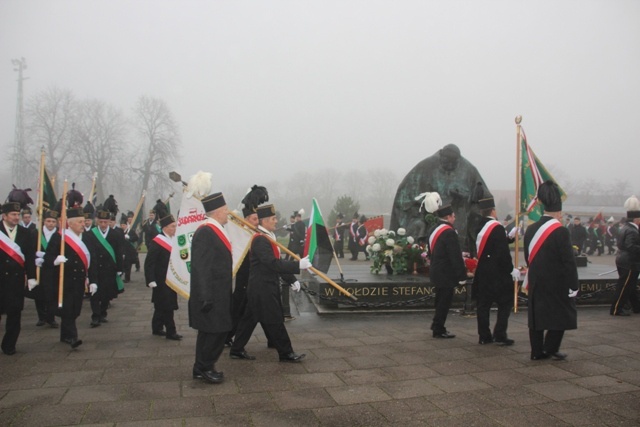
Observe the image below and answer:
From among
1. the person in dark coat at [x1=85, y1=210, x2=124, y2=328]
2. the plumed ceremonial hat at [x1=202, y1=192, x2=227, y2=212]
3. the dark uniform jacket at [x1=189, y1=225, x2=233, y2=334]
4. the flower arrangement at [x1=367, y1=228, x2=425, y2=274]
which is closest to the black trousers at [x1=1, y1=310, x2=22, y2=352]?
the person in dark coat at [x1=85, y1=210, x2=124, y2=328]

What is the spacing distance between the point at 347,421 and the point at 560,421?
167cm

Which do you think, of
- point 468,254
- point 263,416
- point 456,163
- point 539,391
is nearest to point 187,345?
point 263,416

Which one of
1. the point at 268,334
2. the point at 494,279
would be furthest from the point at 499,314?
the point at 268,334

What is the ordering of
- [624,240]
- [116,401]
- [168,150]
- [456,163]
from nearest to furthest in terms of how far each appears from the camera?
[116,401] < [624,240] < [456,163] < [168,150]

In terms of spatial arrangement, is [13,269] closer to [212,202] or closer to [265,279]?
[212,202]

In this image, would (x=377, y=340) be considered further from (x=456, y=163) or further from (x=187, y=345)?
(x=456, y=163)

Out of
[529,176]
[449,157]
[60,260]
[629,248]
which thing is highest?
[449,157]

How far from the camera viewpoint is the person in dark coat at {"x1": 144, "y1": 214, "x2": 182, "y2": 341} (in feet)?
24.7

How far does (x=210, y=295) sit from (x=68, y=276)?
2.74 m

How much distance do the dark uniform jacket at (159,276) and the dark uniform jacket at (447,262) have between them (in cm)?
368

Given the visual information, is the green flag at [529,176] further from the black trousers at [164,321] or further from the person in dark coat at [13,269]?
the person in dark coat at [13,269]

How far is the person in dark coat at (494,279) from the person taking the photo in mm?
6859

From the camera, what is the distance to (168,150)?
156 feet

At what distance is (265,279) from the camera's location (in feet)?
20.1
